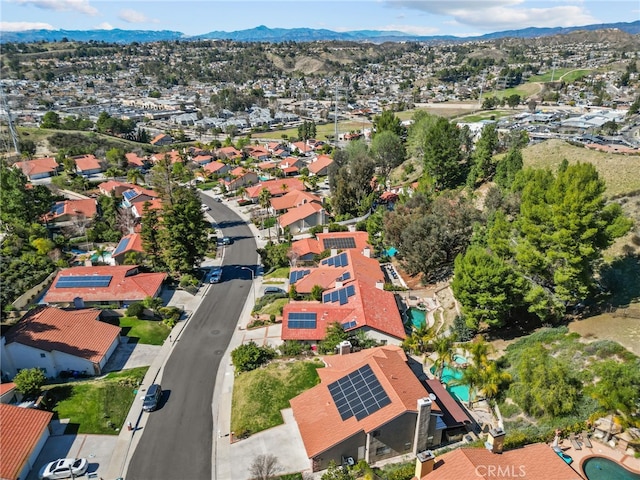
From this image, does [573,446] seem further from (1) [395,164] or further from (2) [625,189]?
(1) [395,164]

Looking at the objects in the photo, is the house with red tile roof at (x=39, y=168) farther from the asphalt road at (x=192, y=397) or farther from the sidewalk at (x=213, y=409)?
the sidewalk at (x=213, y=409)

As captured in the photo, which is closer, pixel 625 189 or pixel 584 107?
pixel 625 189

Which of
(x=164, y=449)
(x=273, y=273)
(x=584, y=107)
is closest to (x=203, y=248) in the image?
(x=273, y=273)

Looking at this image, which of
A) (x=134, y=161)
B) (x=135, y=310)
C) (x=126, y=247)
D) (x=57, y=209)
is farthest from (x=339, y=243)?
(x=134, y=161)

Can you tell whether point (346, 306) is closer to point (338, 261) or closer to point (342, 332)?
point (342, 332)

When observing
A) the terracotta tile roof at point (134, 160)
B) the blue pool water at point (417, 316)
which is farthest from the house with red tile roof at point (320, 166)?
the blue pool water at point (417, 316)

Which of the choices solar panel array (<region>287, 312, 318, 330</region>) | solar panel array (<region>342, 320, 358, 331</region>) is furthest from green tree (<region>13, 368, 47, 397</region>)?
solar panel array (<region>342, 320, 358, 331</region>)
